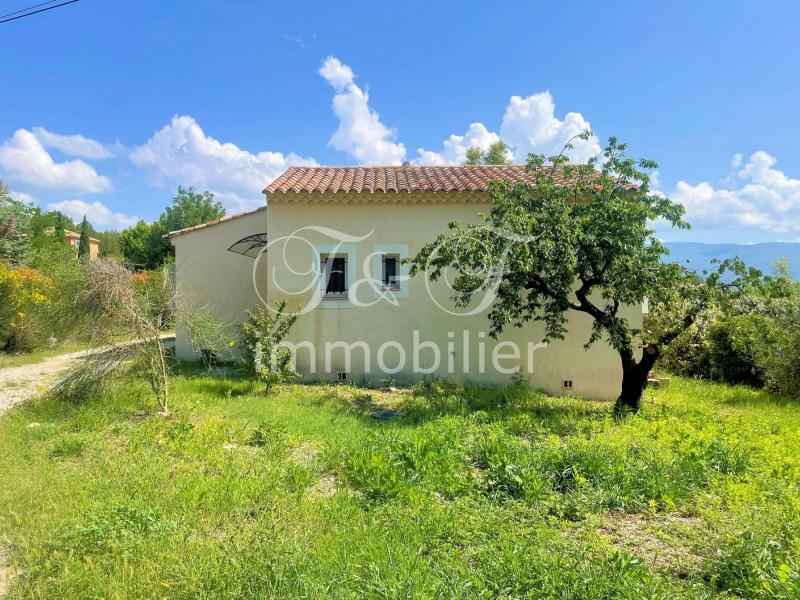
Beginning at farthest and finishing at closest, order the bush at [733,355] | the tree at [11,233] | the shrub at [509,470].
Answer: the tree at [11,233] < the bush at [733,355] < the shrub at [509,470]

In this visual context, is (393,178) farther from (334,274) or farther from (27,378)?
(27,378)

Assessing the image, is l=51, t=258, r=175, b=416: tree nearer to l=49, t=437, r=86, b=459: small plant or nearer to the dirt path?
the dirt path

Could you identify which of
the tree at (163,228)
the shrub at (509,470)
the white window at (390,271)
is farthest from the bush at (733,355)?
the tree at (163,228)

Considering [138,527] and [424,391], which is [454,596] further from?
[424,391]

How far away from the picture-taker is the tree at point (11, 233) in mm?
18334

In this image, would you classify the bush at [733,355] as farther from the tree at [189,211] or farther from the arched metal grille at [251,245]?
the tree at [189,211]

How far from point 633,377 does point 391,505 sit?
7.37 meters

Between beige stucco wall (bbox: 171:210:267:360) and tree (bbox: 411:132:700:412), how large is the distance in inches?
309

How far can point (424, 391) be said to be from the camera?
441 inches

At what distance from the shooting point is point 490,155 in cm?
3281

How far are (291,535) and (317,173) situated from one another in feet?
37.3

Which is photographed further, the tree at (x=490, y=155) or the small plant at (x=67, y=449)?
the tree at (x=490, y=155)

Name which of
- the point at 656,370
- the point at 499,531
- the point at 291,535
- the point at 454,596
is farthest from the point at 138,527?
the point at 656,370

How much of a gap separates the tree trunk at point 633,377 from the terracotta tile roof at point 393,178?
544 centimetres
